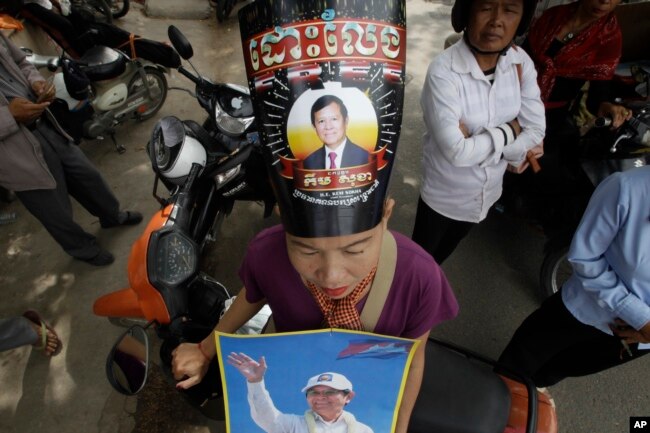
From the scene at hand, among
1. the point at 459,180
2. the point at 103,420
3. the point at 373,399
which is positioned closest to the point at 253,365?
the point at 373,399

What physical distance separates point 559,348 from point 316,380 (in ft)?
5.24

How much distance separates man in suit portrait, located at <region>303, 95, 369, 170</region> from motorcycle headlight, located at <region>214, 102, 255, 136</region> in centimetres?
226

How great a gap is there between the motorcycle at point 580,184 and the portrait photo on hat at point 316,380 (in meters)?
2.13

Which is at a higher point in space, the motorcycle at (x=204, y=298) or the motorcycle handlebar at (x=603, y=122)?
the motorcycle handlebar at (x=603, y=122)

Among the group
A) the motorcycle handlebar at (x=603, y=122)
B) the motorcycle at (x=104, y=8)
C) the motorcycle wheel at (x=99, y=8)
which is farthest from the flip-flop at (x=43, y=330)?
the motorcycle wheel at (x=99, y=8)

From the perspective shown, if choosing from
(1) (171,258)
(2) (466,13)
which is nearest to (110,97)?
(1) (171,258)

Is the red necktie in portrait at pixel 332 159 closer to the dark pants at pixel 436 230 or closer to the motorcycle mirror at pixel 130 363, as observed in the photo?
the motorcycle mirror at pixel 130 363

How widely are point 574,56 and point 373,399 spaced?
2368 mm

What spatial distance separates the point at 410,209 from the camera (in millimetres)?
3693

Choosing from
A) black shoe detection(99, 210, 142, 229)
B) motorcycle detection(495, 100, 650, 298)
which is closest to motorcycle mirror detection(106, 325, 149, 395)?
black shoe detection(99, 210, 142, 229)

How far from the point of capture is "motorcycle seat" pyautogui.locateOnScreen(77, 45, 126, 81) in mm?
3666

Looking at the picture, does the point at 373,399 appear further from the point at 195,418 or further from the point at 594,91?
the point at 594,91

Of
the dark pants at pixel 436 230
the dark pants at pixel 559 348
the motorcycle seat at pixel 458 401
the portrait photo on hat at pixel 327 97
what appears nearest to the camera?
the portrait photo on hat at pixel 327 97

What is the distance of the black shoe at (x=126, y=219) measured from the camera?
3.45 metres
